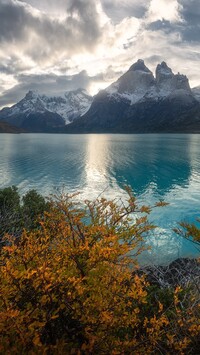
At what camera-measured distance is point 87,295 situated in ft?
29.8

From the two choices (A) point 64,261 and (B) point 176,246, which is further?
(B) point 176,246

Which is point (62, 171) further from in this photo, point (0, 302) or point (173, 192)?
point (0, 302)

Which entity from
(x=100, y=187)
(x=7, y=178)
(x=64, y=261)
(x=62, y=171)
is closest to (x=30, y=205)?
(x=64, y=261)

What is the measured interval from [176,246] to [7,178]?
184 feet

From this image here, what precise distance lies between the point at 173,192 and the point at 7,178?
4681 cm

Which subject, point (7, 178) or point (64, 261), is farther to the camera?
point (7, 178)

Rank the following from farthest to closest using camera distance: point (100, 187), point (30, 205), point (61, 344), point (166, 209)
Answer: point (100, 187) → point (166, 209) → point (30, 205) → point (61, 344)

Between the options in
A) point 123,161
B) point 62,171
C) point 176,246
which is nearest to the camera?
point 176,246

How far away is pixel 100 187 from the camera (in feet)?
237

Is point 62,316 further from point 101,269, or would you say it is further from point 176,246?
point 176,246

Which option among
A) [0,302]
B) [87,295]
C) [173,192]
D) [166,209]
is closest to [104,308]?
[87,295]

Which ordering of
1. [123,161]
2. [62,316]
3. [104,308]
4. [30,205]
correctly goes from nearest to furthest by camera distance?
[104,308] → [62,316] → [30,205] → [123,161]

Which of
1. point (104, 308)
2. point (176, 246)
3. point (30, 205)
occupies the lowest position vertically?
Result: point (176, 246)

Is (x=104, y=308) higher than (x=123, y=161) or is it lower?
higher
